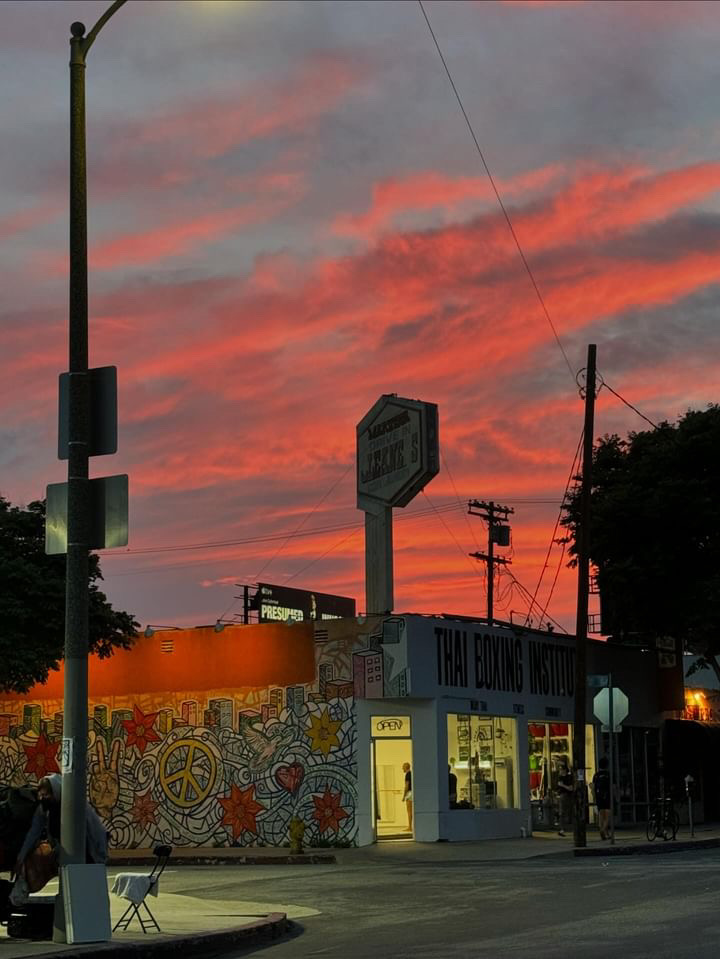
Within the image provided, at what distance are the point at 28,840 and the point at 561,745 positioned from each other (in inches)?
1145

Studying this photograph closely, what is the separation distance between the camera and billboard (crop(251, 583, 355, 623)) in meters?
61.7

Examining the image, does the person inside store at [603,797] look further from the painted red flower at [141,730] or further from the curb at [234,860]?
the painted red flower at [141,730]

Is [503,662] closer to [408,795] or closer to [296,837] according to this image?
[408,795]


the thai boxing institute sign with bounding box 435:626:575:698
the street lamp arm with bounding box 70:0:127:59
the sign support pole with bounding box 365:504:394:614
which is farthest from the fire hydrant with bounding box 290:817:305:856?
the street lamp arm with bounding box 70:0:127:59

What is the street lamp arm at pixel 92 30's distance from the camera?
15039 mm

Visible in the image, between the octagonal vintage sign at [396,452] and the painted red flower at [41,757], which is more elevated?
the octagonal vintage sign at [396,452]

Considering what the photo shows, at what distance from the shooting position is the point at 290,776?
1467 inches

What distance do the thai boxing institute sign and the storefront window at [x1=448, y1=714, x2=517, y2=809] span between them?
0.95 metres

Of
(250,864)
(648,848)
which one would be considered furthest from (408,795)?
(648,848)

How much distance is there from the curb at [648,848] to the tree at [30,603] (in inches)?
521

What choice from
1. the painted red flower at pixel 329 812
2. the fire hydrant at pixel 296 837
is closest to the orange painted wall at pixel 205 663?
the painted red flower at pixel 329 812

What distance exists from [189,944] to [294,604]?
47708mm

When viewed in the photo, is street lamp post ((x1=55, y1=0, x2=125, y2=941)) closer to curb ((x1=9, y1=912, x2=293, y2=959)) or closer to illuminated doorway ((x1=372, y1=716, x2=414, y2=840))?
curb ((x1=9, y1=912, x2=293, y2=959))

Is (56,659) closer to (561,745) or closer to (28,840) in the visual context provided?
(561,745)
